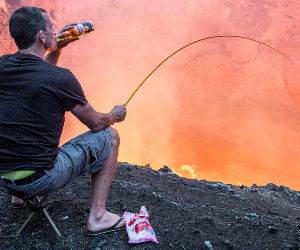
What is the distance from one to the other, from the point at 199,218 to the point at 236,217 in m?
0.56

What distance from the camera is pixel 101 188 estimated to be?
14.2ft

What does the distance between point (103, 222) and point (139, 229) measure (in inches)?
12.5

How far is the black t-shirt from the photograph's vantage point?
3896mm

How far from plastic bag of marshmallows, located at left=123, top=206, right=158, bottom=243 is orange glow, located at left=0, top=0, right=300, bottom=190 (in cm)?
957

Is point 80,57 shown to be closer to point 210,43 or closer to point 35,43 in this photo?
point 210,43

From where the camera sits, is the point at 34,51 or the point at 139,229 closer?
the point at 34,51

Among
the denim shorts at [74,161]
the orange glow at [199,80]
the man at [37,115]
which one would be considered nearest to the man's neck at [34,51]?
the man at [37,115]

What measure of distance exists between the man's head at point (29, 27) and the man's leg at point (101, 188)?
3.16ft

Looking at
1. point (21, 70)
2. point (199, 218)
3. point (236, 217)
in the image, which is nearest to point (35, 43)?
point (21, 70)

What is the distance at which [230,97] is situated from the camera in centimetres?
1484

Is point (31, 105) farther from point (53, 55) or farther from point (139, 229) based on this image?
point (139, 229)

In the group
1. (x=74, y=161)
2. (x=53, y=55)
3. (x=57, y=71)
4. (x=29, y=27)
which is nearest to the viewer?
(x=57, y=71)

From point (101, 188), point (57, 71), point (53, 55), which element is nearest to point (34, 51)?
point (57, 71)

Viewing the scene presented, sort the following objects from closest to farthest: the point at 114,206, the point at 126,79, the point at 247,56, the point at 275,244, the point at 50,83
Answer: the point at 50,83, the point at 275,244, the point at 114,206, the point at 247,56, the point at 126,79
